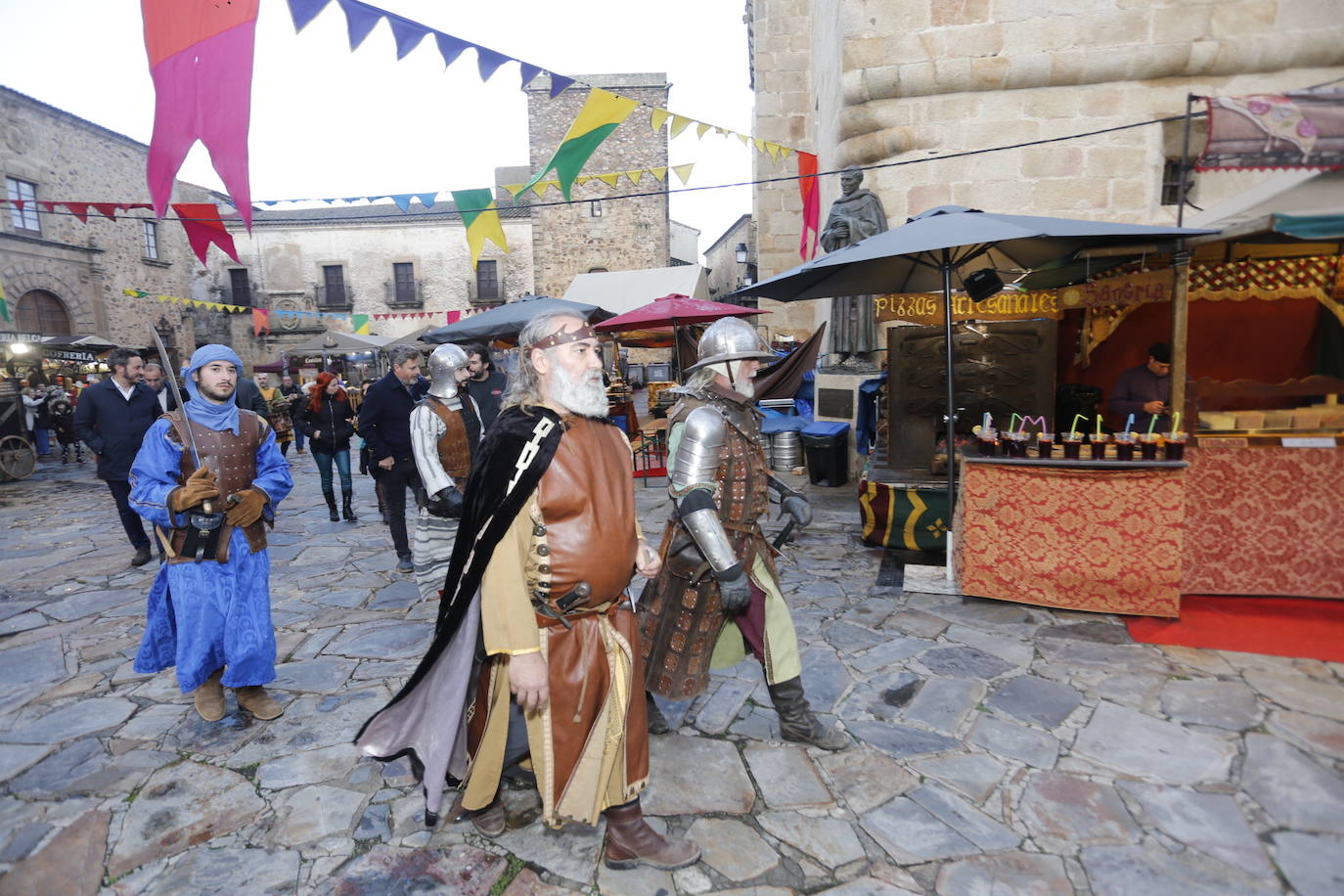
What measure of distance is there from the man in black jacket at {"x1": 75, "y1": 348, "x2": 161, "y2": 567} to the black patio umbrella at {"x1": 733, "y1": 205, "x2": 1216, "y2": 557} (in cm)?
585

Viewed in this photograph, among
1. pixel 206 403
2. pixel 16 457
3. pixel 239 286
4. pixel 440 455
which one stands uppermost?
pixel 239 286

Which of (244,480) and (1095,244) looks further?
(1095,244)

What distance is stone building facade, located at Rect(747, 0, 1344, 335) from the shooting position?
22.8 ft

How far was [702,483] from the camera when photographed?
108 inches

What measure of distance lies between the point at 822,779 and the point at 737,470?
1.37m

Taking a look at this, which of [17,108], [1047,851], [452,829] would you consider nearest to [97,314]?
[17,108]

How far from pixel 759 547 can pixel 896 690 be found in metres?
1.30

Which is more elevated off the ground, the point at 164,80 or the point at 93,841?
the point at 164,80

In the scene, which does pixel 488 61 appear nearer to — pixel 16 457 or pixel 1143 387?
pixel 1143 387

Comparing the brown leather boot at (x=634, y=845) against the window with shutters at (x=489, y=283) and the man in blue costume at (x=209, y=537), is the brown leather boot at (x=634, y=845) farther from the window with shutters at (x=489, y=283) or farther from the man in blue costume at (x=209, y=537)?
the window with shutters at (x=489, y=283)

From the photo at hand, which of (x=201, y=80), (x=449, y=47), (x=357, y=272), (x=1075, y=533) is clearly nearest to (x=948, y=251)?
(x=1075, y=533)

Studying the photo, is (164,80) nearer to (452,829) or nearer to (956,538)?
(452,829)

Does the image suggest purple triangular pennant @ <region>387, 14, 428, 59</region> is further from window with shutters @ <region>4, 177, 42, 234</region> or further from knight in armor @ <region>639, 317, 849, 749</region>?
window with shutters @ <region>4, 177, 42, 234</region>

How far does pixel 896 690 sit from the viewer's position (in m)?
3.58
